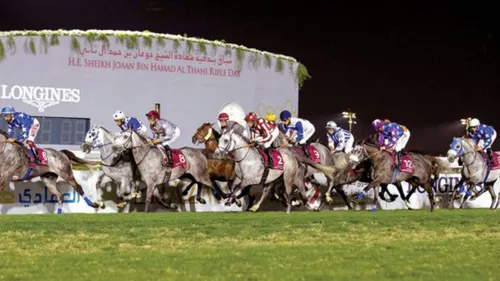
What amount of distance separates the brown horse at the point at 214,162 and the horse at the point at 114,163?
1462mm

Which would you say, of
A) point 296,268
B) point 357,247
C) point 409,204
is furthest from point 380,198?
point 296,268

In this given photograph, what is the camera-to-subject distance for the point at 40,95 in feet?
71.3

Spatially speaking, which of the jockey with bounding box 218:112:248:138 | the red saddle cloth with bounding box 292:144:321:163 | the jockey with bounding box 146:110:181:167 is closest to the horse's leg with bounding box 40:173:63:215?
the jockey with bounding box 146:110:181:167

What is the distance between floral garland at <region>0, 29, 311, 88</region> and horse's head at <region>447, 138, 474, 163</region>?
883 centimetres

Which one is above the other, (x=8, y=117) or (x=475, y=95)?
(x=475, y=95)

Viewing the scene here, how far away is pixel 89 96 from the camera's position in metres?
22.6

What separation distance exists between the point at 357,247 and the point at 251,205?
7.36 m

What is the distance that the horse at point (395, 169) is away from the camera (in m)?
16.6

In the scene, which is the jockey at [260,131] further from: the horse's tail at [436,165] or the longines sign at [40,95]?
the longines sign at [40,95]

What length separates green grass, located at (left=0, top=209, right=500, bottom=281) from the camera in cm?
698

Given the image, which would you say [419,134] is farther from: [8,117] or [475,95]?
[8,117]

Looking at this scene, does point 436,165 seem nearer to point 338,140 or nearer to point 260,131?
point 338,140

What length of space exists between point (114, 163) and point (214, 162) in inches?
76.7

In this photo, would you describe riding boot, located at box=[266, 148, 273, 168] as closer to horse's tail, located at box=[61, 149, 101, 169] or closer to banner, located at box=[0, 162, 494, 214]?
banner, located at box=[0, 162, 494, 214]
